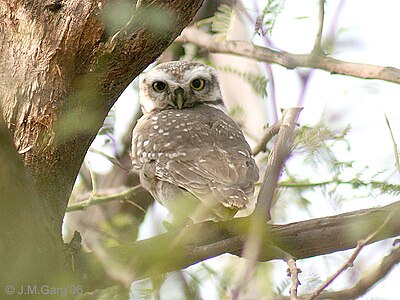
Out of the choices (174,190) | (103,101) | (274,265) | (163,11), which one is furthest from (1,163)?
(174,190)

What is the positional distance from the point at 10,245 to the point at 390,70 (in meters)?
1.74

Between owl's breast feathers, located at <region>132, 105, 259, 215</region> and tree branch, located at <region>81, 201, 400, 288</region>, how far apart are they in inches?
16.9

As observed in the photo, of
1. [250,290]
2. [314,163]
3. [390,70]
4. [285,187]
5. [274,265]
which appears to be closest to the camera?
[250,290]

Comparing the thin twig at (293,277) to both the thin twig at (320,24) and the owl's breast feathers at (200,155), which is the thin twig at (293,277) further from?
Result: the owl's breast feathers at (200,155)

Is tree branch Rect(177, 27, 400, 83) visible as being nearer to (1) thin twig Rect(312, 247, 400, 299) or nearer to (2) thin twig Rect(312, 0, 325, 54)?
(2) thin twig Rect(312, 0, 325, 54)

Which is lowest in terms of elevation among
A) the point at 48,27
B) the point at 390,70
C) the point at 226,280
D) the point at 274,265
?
the point at 274,265

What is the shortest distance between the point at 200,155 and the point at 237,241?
115cm

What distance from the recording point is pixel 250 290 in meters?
2.23

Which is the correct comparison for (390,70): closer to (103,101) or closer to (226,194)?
(226,194)

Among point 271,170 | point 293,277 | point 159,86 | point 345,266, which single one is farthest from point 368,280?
point 159,86

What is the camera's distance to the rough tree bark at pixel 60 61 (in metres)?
2.41

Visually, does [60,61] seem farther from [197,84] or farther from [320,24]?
[197,84]

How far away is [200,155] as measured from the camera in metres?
3.75

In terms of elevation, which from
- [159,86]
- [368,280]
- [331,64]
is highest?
[331,64]
